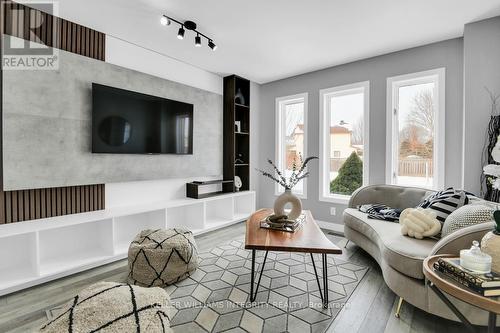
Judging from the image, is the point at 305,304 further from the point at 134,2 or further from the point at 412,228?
the point at 134,2

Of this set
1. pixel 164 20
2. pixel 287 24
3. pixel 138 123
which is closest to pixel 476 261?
pixel 287 24

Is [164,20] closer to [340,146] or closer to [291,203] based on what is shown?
[291,203]

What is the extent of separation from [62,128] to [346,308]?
3040 mm

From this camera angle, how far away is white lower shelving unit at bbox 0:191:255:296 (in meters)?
2.03

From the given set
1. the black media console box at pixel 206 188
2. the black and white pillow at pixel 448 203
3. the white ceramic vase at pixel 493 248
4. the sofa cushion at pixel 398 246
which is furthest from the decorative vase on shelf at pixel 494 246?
the black media console box at pixel 206 188

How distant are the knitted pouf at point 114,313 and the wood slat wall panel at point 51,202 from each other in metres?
1.49

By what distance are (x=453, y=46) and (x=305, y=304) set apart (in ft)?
10.8

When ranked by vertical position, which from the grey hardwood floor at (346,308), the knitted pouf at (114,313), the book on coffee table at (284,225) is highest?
the book on coffee table at (284,225)

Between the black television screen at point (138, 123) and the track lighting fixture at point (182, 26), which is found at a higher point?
the track lighting fixture at point (182, 26)

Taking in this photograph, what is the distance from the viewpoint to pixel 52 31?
93.0 inches

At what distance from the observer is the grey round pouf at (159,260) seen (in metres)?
2.05

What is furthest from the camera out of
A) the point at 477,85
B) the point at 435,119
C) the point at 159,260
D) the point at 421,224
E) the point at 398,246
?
the point at 435,119

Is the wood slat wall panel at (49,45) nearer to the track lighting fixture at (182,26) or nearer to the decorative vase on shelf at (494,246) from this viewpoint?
the track lighting fixture at (182,26)

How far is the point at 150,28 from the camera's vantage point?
2619 millimetres
